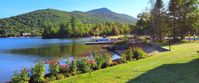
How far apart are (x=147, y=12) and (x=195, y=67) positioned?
49000 millimetres

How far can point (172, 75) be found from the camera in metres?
12.9

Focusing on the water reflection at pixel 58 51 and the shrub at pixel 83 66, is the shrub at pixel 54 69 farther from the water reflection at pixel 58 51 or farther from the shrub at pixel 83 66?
the water reflection at pixel 58 51

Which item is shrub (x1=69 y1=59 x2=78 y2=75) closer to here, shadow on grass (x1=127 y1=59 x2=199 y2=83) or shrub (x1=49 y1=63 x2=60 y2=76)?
shrub (x1=49 y1=63 x2=60 y2=76)

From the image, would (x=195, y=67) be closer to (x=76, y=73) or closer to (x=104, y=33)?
(x=76, y=73)

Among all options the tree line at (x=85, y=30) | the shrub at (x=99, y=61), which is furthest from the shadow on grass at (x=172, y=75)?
the tree line at (x=85, y=30)

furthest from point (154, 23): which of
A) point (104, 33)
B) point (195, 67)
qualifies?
point (104, 33)

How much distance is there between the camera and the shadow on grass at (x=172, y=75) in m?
11.8

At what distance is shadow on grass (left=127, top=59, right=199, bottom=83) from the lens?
1183 cm

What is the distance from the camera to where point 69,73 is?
1494 centimetres

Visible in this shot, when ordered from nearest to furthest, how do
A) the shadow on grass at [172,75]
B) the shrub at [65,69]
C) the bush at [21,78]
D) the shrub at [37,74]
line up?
the shadow on grass at [172,75]
the bush at [21,78]
the shrub at [37,74]
the shrub at [65,69]

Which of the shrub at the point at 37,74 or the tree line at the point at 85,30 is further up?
the tree line at the point at 85,30

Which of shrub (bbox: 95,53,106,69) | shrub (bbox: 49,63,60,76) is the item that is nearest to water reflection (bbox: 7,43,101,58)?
shrub (bbox: 95,53,106,69)

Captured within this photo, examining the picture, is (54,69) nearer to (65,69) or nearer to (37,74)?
(65,69)

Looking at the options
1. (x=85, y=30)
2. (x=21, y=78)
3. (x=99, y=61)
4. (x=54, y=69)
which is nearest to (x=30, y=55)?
(x=99, y=61)
